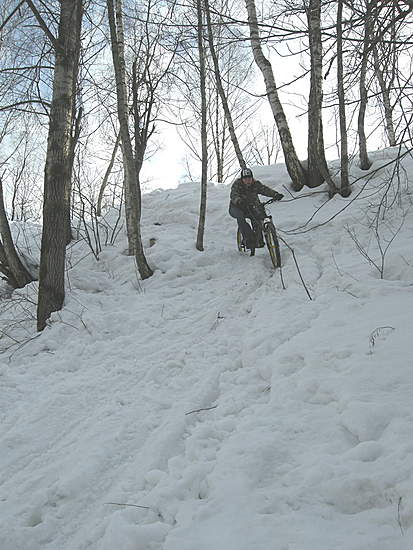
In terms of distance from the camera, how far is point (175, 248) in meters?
7.40

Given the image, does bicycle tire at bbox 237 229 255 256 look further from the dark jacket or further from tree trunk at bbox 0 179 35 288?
tree trunk at bbox 0 179 35 288

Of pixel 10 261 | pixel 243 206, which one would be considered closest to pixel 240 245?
pixel 243 206

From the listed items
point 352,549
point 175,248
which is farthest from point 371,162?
point 352,549

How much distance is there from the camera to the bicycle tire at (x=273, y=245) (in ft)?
19.1

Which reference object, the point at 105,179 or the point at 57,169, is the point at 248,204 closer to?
the point at 57,169

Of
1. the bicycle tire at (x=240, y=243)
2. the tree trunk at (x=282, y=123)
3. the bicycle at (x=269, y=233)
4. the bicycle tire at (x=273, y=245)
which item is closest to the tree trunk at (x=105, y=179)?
the tree trunk at (x=282, y=123)

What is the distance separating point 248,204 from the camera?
6.54 meters

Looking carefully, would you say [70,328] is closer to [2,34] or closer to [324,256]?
[324,256]

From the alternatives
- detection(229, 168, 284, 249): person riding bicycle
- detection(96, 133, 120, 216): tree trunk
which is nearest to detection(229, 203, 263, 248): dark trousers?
detection(229, 168, 284, 249): person riding bicycle

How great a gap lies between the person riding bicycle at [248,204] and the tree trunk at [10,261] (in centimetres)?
378

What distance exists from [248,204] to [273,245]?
1042 mm

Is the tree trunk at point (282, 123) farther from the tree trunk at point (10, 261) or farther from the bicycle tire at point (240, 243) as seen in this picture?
the tree trunk at point (10, 261)

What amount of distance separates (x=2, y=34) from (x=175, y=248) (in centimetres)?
529

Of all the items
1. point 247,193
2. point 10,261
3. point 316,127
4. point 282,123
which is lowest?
point 10,261
